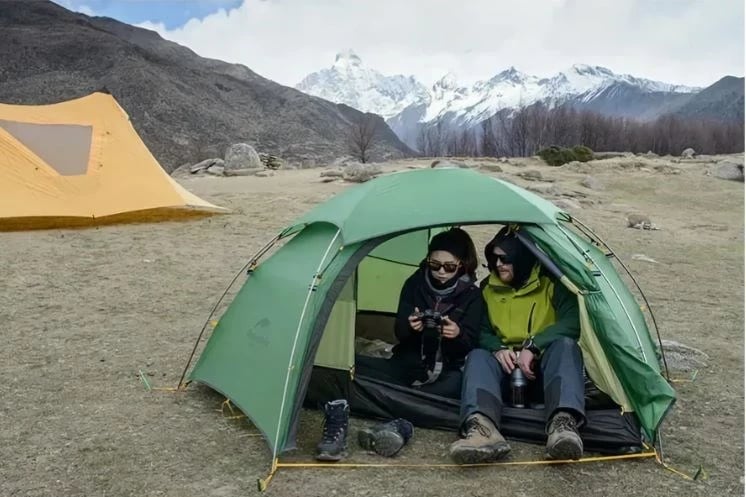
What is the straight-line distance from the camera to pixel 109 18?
110 m

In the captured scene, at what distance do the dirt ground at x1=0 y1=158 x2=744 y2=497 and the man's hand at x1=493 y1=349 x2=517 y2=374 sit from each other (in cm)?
44

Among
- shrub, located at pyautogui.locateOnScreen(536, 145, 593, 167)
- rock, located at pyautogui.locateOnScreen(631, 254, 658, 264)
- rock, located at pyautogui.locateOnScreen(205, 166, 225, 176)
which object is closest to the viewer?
rock, located at pyautogui.locateOnScreen(631, 254, 658, 264)

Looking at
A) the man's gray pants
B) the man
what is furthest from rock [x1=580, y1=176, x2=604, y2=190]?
the man's gray pants

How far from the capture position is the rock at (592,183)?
68.3 ft

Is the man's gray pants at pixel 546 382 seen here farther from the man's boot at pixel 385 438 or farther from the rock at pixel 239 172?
the rock at pixel 239 172

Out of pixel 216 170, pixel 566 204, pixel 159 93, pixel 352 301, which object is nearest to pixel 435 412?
pixel 352 301

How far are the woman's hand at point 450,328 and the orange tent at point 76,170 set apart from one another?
8097mm

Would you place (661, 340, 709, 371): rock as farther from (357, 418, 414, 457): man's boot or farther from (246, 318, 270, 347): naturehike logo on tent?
(246, 318, 270, 347): naturehike logo on tent

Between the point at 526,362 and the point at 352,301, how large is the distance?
1.17 metres

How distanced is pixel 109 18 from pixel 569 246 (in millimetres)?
119549

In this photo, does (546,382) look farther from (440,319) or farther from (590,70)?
(590,70)

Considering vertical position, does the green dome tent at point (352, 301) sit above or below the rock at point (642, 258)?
above

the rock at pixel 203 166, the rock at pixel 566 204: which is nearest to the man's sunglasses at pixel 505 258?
the rock at pixel 566 204

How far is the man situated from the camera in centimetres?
369
